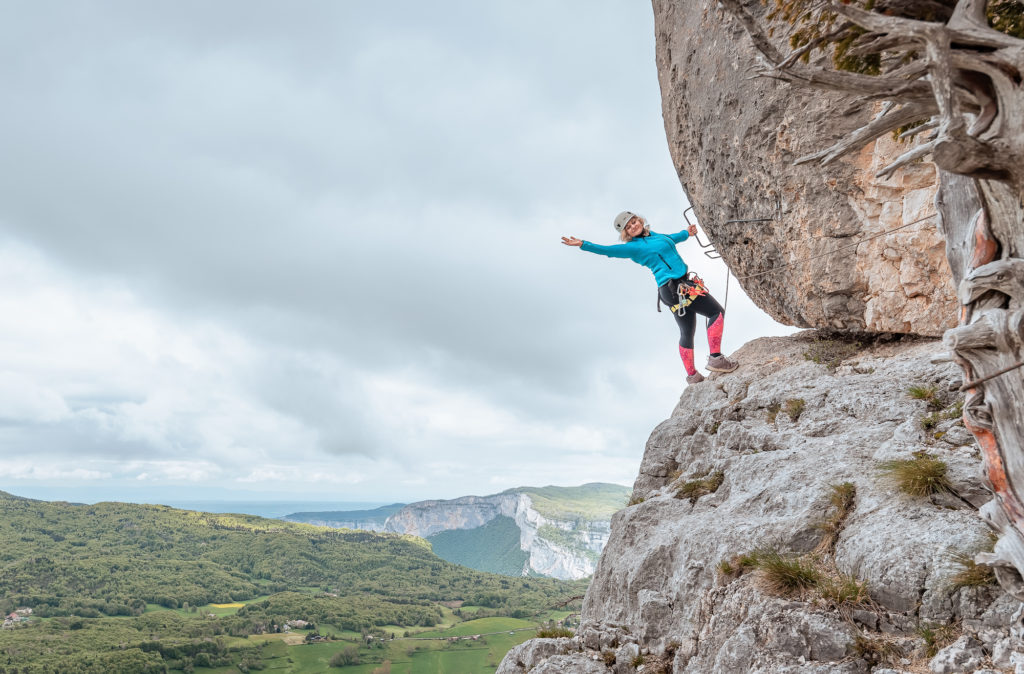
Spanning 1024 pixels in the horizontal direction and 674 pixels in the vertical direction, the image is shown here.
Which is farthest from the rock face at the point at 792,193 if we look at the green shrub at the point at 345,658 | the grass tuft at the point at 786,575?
the green shrub at the point at 345,658

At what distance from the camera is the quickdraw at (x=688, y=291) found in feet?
52.1

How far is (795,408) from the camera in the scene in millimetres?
11602

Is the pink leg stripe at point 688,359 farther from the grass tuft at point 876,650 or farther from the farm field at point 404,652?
the farm field at point 404,652

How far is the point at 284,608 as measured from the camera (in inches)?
6161

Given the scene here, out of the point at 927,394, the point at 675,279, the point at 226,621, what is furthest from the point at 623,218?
the point at 226,621

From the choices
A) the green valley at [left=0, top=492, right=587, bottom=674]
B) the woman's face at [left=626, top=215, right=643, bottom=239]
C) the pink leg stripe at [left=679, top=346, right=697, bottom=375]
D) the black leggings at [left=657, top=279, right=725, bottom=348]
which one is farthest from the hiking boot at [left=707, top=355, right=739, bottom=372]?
the green valley at [left=0, top=492, right=587, bottom=674]

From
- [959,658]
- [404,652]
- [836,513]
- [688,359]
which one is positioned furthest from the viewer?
[404,652]

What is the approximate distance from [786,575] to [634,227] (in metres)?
10.8

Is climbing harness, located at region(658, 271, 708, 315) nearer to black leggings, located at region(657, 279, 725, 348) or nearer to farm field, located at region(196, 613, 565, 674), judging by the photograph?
black leggings, located at region(657, 279, 725, 348)

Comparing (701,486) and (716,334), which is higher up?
(716,334)

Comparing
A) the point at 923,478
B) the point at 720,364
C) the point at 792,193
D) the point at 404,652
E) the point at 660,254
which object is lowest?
the point at 404,652

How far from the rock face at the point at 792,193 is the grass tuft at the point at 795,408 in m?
3.22

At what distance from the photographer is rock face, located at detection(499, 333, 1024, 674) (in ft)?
18.6

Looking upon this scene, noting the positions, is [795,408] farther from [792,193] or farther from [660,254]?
[660,254]
